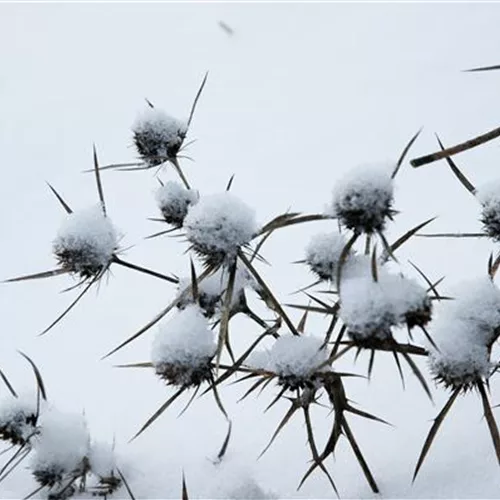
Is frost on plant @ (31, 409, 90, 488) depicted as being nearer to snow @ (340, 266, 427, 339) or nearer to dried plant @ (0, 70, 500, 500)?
dried plant @ (0, 70, 500, 500)

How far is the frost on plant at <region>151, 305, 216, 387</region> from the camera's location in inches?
24.8

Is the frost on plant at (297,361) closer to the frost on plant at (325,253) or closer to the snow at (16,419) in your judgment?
the frost on plant at (325,253)

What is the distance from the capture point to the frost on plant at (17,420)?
0.80m

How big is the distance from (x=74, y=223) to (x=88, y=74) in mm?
1243

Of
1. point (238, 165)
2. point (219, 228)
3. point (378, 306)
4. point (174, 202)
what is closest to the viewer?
point (378, 306)

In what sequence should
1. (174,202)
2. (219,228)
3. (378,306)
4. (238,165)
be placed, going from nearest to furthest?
1. (378,306)
2. (219,228)
3. (174,202)
4. (238,165)

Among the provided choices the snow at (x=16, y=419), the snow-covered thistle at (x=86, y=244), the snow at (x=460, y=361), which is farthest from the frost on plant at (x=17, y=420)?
the snow at (x=460, y=361)

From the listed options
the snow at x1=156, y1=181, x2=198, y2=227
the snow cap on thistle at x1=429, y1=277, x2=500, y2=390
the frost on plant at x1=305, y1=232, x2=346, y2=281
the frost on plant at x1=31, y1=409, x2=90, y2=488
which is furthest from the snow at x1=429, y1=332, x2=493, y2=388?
the frost on plant at x1=31, y1=409, x2=90, y2=488

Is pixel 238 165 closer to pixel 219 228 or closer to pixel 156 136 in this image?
pixel 156 136

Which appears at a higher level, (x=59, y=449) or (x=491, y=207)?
(x=491, y=207)

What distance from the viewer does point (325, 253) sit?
25.5 inches

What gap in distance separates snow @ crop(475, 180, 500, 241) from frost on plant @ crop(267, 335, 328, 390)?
0.17m

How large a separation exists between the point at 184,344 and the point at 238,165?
898 mm

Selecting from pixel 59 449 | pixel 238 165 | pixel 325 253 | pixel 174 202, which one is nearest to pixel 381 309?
pixel 325 253
